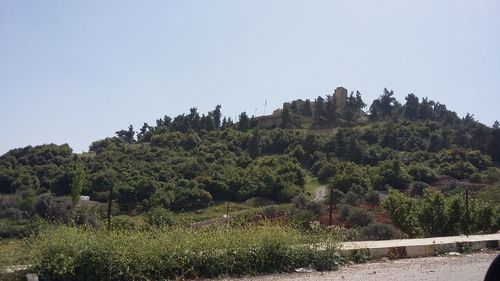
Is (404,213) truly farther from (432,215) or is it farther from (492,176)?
(492,176)

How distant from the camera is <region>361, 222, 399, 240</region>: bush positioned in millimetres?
17767

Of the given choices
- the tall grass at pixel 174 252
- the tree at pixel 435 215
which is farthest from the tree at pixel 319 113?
the tall grass at pixel 174 252

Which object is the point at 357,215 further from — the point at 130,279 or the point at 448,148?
the point at 448,148

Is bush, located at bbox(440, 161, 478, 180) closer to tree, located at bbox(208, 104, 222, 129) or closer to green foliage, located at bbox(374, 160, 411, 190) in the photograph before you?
green foliage, located at bbox(374, 160, 411, 190)

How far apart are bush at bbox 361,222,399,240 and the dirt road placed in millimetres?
4933

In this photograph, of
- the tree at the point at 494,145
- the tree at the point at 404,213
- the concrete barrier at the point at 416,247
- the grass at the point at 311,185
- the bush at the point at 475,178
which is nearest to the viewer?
the concrete barrier at the point at 416,247

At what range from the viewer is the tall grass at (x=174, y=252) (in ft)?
25.5

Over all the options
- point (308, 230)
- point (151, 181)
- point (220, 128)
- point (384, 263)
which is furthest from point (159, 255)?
point (220, 128)

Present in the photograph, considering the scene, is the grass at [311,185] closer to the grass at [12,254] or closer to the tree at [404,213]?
the tree at [404,213]

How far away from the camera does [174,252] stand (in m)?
8.72

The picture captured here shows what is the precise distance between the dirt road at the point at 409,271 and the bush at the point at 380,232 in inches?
194

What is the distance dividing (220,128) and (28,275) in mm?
102189

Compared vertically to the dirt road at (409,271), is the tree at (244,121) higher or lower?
higher

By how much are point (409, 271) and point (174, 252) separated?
5202mm
